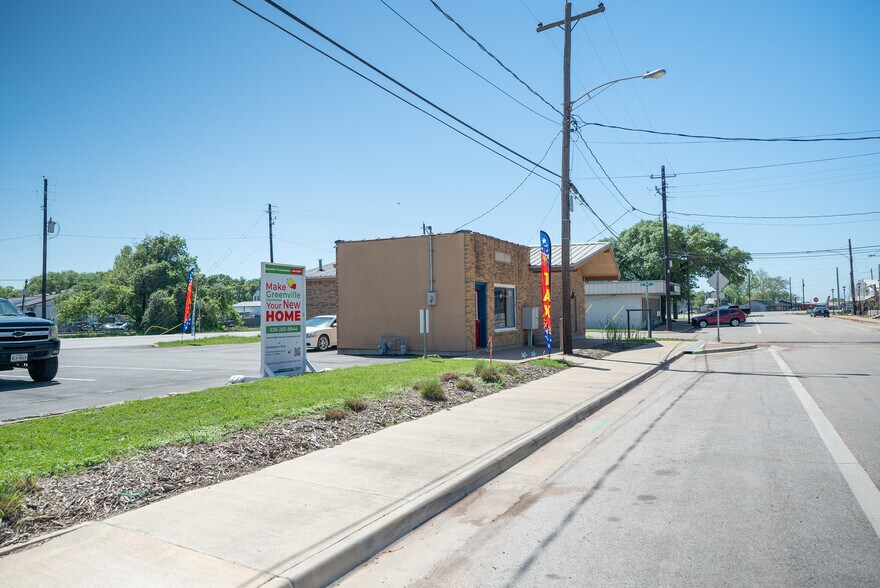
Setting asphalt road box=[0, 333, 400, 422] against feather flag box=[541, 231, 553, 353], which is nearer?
asphalt road box=[0, 333, 400, 422]

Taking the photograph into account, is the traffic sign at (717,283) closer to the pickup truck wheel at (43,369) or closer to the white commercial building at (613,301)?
the white commercial building at (613,301)

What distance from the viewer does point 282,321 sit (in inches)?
508

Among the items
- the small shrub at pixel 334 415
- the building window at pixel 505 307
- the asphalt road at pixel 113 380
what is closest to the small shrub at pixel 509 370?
the asphalt road at pixel 113 380

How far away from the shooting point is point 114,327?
64062 millimetres

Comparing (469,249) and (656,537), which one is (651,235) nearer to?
(469,249)

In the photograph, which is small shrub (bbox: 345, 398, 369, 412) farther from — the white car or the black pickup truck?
the white car

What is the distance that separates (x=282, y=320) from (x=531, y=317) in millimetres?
11183

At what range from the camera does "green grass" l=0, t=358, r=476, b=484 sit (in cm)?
582

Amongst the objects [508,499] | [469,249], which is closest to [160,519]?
[508,499]

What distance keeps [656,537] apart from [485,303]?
16.1 meters

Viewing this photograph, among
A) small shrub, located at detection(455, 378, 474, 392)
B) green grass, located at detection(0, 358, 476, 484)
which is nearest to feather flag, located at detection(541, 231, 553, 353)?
green grass, located at detection(0, 358, 476, 484)

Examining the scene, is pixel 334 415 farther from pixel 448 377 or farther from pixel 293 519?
pixel 448 377

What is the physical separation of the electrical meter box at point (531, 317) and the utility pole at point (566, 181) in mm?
2904

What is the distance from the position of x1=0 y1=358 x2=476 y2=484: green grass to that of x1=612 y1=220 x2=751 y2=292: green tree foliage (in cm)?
4572
